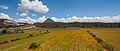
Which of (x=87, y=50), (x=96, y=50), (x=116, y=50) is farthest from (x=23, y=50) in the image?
(x=116, y=50)

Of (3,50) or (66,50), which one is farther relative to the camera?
(3,50)

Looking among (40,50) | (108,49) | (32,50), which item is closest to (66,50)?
(40,50)

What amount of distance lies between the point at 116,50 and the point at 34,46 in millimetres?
14867

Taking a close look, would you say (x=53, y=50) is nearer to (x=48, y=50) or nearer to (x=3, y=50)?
(x=48, y=50)

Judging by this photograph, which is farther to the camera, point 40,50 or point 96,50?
point 40,50

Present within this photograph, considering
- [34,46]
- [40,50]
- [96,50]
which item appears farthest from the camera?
[34,46]

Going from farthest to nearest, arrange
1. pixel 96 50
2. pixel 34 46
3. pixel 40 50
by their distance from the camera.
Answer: pixel 34 46 < pixel 40 50 < pixel 96 50

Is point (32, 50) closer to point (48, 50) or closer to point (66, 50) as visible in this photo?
point (48, 50)

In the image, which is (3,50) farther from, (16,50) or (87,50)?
(87,50)

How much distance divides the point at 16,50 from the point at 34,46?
318 cm

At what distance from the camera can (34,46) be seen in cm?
1549

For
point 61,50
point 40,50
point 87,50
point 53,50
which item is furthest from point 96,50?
point 40,50

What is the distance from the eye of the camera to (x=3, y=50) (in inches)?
575

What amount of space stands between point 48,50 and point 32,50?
295cm
